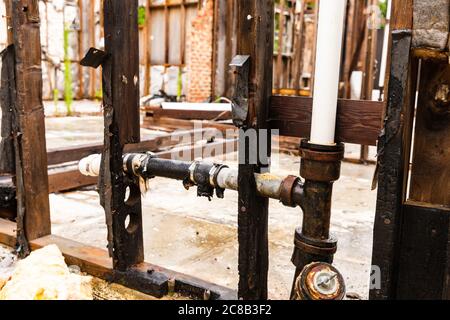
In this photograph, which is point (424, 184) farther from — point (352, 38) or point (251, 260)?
point (352, 38)

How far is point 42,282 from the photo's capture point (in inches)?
58.4

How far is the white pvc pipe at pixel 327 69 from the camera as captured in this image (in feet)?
4.34

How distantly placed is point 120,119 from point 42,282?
78 centimetres

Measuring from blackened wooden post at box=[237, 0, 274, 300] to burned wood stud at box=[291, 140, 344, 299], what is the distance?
176 mm

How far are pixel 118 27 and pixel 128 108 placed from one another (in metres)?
0.36

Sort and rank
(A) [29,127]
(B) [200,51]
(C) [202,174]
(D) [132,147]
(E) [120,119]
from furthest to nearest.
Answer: (B) [200,51]
(D) [132,147]
(A) [29,127]
(E) [120,119]
(C) [202,174]

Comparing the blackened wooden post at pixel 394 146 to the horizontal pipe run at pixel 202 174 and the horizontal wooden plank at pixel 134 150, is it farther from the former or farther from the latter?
the horizontal wooden plank at pixel 134 150

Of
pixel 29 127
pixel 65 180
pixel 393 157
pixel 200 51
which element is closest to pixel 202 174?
pixel 393 157

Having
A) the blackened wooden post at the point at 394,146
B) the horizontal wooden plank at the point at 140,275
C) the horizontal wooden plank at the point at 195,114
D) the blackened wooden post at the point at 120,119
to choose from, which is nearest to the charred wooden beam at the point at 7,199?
the horizontal wooden plank at the point at 140,275

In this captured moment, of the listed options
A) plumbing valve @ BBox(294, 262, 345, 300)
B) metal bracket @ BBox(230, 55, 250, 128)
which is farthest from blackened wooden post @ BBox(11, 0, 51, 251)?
plumbing valve @ BBox(294, 262, 345, 300)

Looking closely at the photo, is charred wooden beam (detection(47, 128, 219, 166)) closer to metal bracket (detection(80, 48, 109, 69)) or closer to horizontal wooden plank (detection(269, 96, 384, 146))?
metal bracket (detection(80, 48, 109, 69))

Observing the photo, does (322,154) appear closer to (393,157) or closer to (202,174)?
(393,157)

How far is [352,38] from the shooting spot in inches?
229

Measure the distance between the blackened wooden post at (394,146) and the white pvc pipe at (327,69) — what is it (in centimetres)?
21
